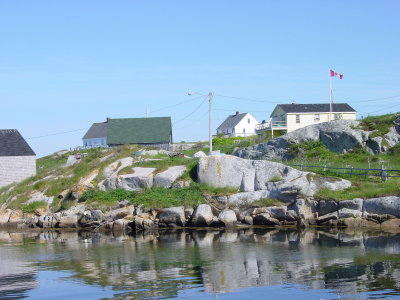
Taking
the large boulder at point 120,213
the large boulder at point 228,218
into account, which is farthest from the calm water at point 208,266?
the large boulder at point 120,213

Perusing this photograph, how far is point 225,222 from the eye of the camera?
3831 cm

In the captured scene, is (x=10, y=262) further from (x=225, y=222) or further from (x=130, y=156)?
(x=130, y=156)

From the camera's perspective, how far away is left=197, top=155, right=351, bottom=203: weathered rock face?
38.1 metres

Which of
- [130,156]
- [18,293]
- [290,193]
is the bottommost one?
[18,293]

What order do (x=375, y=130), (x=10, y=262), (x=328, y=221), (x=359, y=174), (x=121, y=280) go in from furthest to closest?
1. (x=375, y=130)
2. (x=359, y=174)
3. (x=328, y=221)
4. (x=10, y=262)
5. (x=121, y=280)

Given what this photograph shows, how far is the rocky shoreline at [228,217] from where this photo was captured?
3497 cm

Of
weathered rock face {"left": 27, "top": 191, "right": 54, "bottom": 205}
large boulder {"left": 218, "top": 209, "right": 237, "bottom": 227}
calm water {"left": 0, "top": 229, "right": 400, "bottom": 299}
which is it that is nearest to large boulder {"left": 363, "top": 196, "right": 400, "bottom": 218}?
calm water {"left": 0, "top": 229, "right": 400, "bottom": 299}

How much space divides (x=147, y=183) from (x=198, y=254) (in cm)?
1660

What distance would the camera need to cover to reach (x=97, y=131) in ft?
330

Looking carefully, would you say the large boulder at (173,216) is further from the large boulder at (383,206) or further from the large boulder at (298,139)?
the large boulder at (298,139)

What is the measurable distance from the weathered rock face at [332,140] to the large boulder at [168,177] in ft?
34.7

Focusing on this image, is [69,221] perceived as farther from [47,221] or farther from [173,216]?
[173,216]

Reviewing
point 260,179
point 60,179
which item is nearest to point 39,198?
point 60,179

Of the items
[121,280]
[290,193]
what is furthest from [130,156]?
[121,280]
